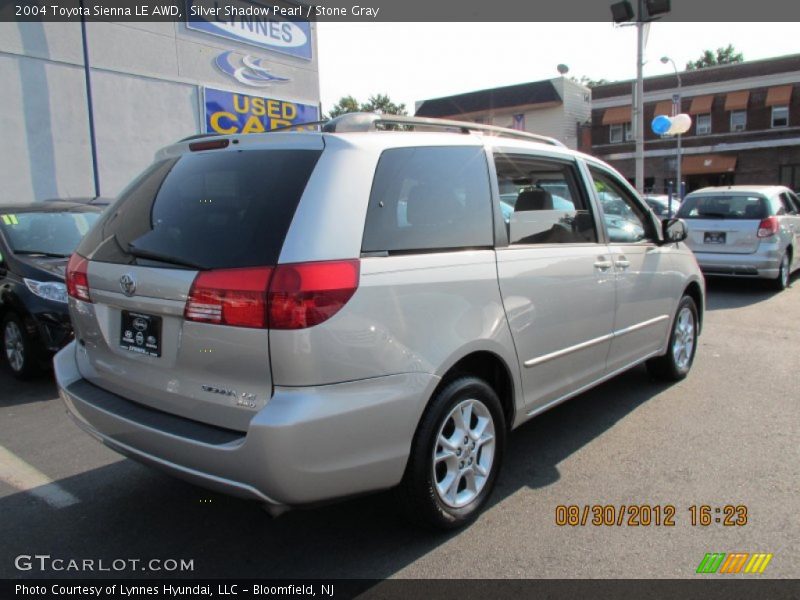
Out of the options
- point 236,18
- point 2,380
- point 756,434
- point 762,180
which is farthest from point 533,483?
point 762,180

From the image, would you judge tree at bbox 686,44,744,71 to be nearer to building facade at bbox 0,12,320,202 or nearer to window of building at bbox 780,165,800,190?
window of building at bbox 780,165,800,190

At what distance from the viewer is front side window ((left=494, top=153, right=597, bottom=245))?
10.9ft

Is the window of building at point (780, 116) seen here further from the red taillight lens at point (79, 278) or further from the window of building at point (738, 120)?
the red taillight lens at point (79, 278)

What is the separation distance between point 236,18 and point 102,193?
5.07m

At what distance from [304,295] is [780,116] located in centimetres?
4010

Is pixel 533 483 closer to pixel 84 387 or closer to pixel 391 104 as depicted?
pixel 84 387

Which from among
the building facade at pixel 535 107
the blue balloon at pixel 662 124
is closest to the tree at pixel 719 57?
the building facade at pixel 535 107

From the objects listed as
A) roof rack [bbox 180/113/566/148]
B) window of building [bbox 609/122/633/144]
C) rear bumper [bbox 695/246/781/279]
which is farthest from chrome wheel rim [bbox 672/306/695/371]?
window of building [bbox 609/122/633/144]

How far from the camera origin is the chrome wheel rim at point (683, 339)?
16.6 feet

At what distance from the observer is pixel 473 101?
4197 centimetres

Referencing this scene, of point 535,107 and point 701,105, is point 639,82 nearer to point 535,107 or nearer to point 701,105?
point 701,105

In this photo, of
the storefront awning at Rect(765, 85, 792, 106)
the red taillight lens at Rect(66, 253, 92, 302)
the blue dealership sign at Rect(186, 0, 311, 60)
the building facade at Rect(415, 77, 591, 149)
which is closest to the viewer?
the red taillight lens at Rect(66, 253, 92, 302)

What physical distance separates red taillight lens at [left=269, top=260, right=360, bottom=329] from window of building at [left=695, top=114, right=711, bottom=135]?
40.2 meters

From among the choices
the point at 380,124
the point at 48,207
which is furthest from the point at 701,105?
Result: the point at 380,124
